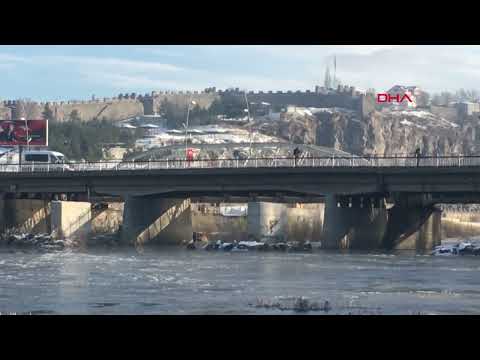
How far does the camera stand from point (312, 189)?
114 meters

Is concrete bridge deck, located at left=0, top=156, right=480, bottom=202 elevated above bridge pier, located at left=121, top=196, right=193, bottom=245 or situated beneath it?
elevated above

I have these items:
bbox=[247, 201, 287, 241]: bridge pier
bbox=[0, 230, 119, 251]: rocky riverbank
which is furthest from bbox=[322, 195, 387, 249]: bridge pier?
bbox=[0, 230, 119, 251]: rocky riverbank

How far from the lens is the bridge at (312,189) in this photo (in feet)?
355

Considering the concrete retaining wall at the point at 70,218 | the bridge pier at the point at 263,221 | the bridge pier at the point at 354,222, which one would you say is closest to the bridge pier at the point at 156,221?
the concrete retaining wall at the point at 70,218

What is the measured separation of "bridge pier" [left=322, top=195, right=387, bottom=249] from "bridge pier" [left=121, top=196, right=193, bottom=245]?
69.9ft

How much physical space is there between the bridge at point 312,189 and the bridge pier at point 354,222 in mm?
97

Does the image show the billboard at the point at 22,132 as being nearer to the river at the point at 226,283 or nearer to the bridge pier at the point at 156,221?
the bridge pier at the point at 156,221

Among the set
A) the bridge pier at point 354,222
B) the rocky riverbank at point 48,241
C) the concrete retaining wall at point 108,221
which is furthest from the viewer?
the concrete retaining wall at point 108,221

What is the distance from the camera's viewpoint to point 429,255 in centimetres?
10525

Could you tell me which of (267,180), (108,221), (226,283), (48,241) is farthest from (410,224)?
(226,283)

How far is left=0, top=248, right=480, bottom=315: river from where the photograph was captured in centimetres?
4741

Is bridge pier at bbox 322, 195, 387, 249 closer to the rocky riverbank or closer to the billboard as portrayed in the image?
the rocky riverbank
